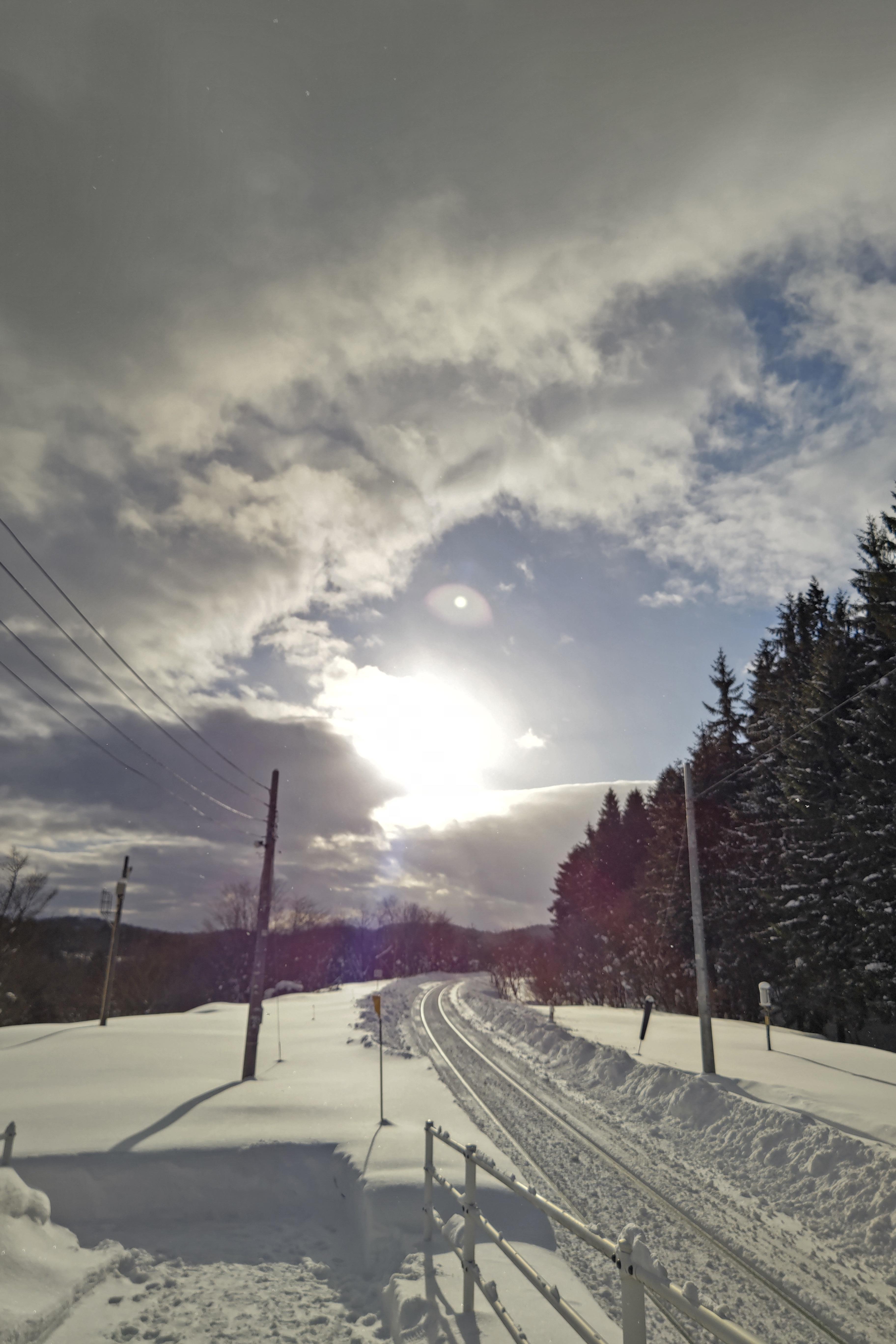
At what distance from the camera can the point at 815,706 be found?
26.2 m

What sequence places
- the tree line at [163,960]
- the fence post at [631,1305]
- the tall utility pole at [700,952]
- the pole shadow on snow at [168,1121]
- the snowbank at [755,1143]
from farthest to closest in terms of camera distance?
the tree line at [163,960]
the tall utility pole at [700,952]
the pole shadow on snow at [168,1121]
the snowbank at [755,1143]
the fence post at [631,1305]

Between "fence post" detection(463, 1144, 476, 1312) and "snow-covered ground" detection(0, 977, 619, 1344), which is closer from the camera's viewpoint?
"fence post" detection(463, 1144, 476, 1312)

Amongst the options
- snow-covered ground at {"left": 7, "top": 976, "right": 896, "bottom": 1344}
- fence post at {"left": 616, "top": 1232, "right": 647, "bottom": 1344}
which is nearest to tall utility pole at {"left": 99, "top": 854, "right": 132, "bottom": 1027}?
snow-covered ground at {"left": 7, "top": 976, "right": 896, "bottom": 1344}

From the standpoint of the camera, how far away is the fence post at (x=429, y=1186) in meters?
7.05

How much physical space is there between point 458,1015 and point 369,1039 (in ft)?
40.1

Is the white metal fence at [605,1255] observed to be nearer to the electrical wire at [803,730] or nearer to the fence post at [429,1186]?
the fence post at [429,1186]

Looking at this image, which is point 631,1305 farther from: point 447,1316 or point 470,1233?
point 447,1316

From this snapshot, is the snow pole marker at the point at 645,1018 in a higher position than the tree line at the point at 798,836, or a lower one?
lower

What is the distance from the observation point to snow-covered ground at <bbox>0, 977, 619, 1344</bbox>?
6016mm

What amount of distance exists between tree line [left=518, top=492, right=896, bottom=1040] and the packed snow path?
9599mm

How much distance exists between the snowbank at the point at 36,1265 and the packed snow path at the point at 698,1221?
503cm

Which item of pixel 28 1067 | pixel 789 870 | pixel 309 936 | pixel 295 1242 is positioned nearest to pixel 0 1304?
pixel 295 1242

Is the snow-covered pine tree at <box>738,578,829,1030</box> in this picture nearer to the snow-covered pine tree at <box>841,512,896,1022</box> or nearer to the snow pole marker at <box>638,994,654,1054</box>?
the snow-covered pine tree at <box>841,512,896,1022</box>

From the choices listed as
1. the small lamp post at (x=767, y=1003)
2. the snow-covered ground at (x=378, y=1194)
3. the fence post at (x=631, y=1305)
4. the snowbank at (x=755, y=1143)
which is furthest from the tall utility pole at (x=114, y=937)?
the fence post at (x=631, y=1305)
